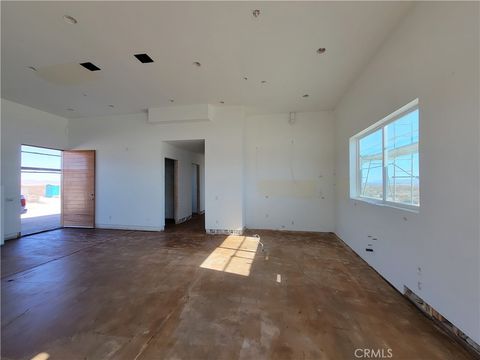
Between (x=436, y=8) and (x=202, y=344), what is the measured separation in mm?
3716

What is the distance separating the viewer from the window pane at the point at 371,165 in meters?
3.32

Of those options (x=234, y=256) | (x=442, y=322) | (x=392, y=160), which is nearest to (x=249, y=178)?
(x=234, y=256)

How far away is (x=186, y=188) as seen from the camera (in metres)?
7.39

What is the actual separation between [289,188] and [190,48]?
4.09 metres

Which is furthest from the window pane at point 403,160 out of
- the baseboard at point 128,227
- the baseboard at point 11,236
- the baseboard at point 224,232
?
the baseboard at point 11,236

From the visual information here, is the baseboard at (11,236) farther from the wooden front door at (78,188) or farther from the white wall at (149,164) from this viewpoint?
the white wall at (149,164)

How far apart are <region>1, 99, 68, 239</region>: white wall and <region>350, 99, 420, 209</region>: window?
7.70 metres

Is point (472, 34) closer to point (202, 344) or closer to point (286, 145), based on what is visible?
point (202, 344)

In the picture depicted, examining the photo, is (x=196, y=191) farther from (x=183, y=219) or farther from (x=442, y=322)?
(x=442, y=322)

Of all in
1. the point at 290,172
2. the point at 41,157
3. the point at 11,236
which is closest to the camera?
the point at 11,236

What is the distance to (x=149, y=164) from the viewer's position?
586 cm

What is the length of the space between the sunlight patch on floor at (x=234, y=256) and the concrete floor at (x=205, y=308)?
0.06 ft

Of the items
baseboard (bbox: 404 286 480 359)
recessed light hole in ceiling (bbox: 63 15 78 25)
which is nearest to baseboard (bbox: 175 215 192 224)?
recessed light hole in ceiling (bbox: 63 15 78 25)

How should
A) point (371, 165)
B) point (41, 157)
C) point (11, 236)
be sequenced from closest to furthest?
point (371, 165)
point (11, 236)
point (41, 157)
